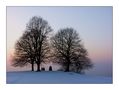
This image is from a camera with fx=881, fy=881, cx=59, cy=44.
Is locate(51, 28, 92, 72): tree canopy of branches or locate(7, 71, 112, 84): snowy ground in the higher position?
locate(51, 28, 92, 72): tree canopy of branches

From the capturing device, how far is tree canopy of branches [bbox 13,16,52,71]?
10.2 meters

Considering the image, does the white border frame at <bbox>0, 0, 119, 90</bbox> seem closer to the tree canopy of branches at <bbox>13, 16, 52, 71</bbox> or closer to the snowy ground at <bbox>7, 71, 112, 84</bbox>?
the snowy ground at <bbox>7, 71, 112, 84</bbox>

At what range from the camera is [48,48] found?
10.2 m

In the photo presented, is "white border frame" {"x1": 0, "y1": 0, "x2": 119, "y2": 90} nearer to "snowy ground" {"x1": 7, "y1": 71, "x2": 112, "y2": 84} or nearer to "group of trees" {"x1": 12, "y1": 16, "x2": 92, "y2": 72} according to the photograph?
"snowy ground" {"x1": 7, "y1": 71, "x2": 112, "y2": 84}

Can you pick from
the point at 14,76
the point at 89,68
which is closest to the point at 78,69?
the point at 89,68

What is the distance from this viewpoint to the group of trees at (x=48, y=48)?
33.3ft

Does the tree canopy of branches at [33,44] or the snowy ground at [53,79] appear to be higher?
the tree canopy of branches at [33,44]

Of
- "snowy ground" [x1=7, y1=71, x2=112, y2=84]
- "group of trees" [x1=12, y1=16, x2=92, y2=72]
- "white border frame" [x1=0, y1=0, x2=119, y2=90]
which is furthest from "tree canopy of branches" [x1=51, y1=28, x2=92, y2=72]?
"white border frame" [x1=0, y1=0, x2=119, y2=90]

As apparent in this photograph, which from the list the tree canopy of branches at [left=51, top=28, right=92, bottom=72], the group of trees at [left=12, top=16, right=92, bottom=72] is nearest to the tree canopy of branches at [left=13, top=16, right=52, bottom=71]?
the group of trees at [left=12, top=16, right=92, bottom=72]
